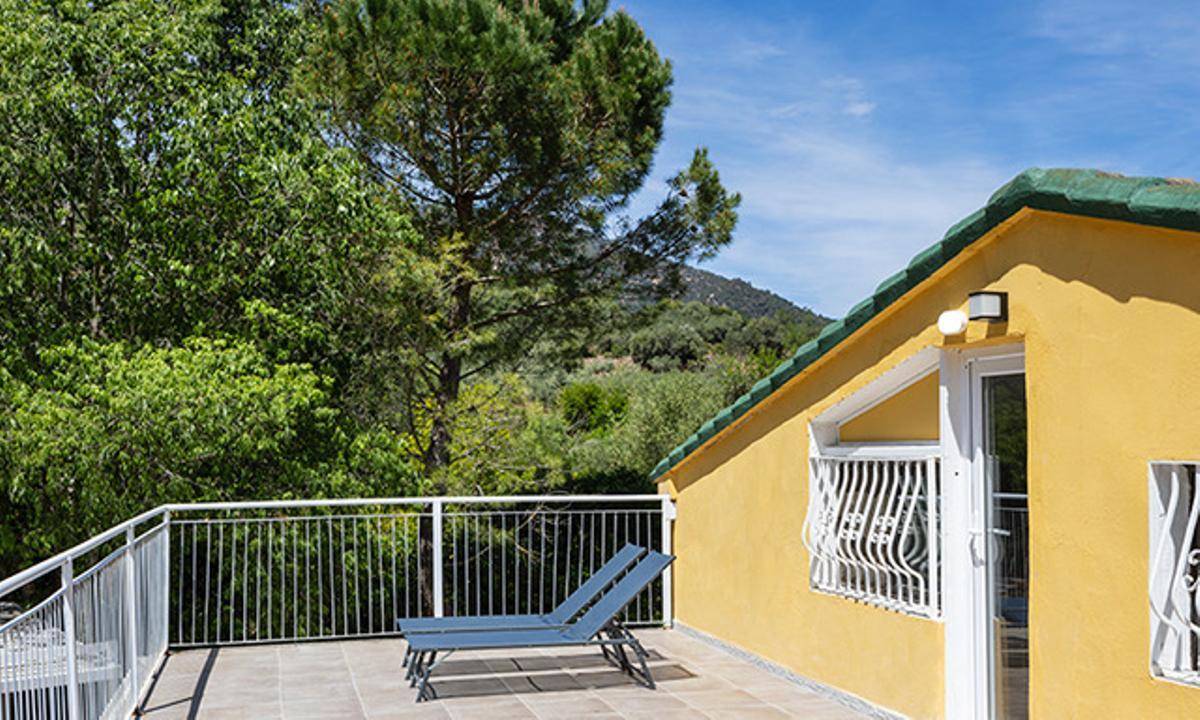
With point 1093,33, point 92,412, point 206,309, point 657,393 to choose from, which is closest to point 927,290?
point 92,412

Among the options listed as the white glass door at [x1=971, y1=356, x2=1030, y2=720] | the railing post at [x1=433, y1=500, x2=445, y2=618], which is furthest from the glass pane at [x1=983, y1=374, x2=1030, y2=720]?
the railing post at [x1=433, y1=500, x2=445, y2=618]

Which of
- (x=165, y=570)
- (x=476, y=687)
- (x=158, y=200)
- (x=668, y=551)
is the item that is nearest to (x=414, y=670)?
(x=476, y=687)

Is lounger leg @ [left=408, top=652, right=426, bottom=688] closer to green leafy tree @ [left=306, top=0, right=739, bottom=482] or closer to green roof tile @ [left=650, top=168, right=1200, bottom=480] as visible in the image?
green roof tile @ [left=650, top=168, right=1200, bottom=480]

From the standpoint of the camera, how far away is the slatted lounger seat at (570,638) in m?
6.98

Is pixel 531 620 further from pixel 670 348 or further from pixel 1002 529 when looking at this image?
pixel 670 348

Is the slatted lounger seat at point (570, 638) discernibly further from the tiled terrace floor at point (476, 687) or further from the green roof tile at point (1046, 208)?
the green roof tile at point (1046, 208)

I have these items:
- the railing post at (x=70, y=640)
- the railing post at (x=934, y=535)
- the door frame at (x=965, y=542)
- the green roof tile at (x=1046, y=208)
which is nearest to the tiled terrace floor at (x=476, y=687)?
the door frame at (x=965, y=542)

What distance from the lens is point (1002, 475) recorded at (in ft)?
18.5

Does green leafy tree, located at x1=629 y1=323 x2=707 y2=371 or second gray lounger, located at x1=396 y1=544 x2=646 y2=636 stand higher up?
green leafy tree, located at x1=629 y1=323 x2=707 y2=371

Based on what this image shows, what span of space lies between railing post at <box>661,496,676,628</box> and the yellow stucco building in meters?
1.40

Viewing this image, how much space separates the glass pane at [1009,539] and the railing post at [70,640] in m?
4.49

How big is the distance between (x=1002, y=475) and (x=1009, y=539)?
13.2 inches

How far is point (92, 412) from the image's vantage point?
1230 cm

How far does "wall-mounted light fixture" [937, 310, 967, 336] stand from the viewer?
18.5 ft
